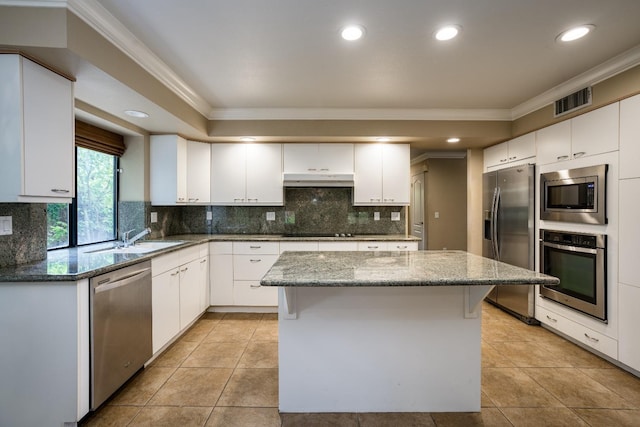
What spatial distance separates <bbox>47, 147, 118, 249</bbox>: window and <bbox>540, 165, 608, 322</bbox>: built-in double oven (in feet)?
14.6

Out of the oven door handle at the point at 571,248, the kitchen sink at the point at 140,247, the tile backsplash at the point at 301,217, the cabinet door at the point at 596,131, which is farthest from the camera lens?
the tile backsplash at the point at 301,217

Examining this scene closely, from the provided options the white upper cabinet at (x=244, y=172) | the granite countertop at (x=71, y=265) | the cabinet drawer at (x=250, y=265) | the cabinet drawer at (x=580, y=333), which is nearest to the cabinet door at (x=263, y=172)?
the white upper cabinet at (x=244, y=172)

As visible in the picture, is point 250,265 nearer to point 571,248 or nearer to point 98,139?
point 98,139

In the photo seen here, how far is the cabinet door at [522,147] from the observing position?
3260 mm

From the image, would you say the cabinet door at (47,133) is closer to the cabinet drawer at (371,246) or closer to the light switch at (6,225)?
the light switch at (6,225)

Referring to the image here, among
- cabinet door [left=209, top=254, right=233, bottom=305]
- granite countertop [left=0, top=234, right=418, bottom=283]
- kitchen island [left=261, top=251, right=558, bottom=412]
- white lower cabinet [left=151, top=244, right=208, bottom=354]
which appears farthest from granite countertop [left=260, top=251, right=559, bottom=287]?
cabinet door [left=209, top=254, right=233, bottom=305]

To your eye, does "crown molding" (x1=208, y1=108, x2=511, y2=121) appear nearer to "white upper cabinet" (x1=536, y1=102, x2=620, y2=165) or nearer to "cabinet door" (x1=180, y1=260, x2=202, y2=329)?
"white upper cabinet" (x1=536, y1=102, x2=620, y2=165)

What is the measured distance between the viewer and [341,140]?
Result: 375 cm

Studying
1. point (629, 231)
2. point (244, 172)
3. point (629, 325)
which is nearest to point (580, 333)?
point (629, 325)

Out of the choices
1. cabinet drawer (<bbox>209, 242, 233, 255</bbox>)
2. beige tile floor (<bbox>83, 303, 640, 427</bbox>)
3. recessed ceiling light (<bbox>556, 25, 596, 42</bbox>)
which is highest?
recessed ceiling light (<bbox>556, 25, 596, 42</bbox>)

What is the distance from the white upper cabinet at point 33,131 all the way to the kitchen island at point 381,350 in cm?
151

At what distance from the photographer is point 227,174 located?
387 cm

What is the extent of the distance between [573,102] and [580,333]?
2.08 metres

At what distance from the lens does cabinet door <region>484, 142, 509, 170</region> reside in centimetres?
371
